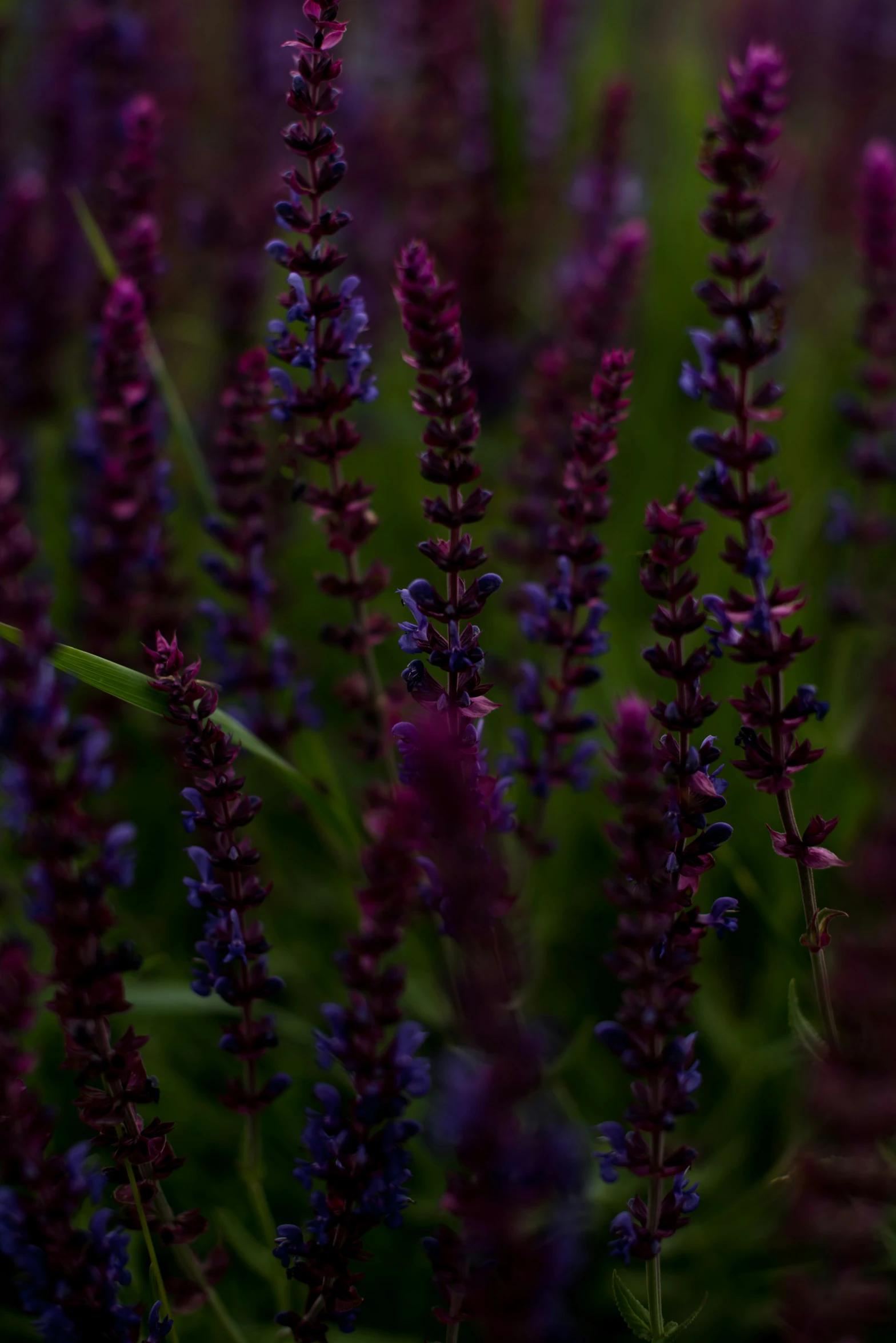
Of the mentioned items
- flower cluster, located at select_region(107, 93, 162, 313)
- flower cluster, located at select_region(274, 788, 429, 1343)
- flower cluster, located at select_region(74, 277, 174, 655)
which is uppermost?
flower cluster, located at select_region(107, 93, 162, 313)

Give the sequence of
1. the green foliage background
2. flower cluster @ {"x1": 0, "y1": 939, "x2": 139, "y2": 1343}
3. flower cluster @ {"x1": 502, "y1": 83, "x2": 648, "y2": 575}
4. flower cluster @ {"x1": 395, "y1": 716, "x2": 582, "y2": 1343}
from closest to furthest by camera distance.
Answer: flower cluster @ {"x1": 395, "y1": 716, "x2": 582, "y2": 1343} → flower cluster @ {"x1": 0, "y1": 939, "x2": 139, "y2": 1343} → the green foliage background → flower cluster @ {"x1": 502, "y1": 83, "x2": 648, "y2": 575}

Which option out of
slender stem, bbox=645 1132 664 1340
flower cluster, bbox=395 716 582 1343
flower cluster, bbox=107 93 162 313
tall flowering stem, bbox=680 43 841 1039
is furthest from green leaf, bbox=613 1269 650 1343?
flower cluster, bbox=107 93 162 313

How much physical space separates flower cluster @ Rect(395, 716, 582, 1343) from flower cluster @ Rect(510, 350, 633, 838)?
64 centimetres

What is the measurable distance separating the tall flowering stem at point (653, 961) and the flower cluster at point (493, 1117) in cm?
15

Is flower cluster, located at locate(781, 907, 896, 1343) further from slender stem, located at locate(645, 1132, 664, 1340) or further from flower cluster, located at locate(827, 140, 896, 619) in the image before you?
flower cluster, located at locate(827, 140, 896, 619)

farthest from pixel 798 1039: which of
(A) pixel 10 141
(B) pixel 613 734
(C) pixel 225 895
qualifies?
(A) pixel 10 141

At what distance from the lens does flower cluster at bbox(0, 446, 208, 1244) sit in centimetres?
118

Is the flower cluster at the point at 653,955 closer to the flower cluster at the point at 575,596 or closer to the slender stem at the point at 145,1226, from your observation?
the flower cluster at the point at 575,596

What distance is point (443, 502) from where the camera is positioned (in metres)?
1.56

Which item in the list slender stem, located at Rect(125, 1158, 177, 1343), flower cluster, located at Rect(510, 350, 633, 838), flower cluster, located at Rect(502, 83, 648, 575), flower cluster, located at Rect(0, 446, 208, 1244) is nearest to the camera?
flower cluster, located at Rect(0, 446, 208, 1244)

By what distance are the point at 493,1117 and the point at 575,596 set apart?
3.45ft

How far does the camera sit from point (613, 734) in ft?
4.68

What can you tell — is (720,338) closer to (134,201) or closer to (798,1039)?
(798,1039)

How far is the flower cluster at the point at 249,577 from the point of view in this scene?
2.09 m
